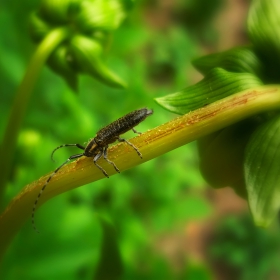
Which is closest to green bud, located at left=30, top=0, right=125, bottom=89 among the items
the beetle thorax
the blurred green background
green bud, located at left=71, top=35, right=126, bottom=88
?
green bud, located at left=71, top=35, right=126, bottom=88

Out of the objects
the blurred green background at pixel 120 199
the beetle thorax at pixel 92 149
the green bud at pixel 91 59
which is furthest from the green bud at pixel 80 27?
the blurred green background at pixel 120 199

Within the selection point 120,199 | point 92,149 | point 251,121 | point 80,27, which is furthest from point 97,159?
point 120,199

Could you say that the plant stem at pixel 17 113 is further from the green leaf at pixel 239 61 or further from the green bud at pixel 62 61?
the green leaf at pixel 239 61

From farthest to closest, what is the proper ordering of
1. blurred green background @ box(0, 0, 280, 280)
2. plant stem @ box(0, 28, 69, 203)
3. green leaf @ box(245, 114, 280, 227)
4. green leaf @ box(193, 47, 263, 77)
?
blurred green background @ box(0, 0, 280, 280), plant stem @ box(0, 28, 69, 203), green leaf @ box(193, 47, 263, 77), green leaf @ box(245, 114, 280, 227)

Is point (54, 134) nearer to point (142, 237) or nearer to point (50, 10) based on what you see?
point (142, 237)

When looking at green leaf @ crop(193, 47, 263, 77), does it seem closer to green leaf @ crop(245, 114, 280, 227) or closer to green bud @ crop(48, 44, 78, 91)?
green leaf @ crop(245, 114, 280, 227)

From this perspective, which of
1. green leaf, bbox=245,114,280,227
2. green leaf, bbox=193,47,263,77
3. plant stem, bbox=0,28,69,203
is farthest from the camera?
plant stem, bbox=0,28,69,203
